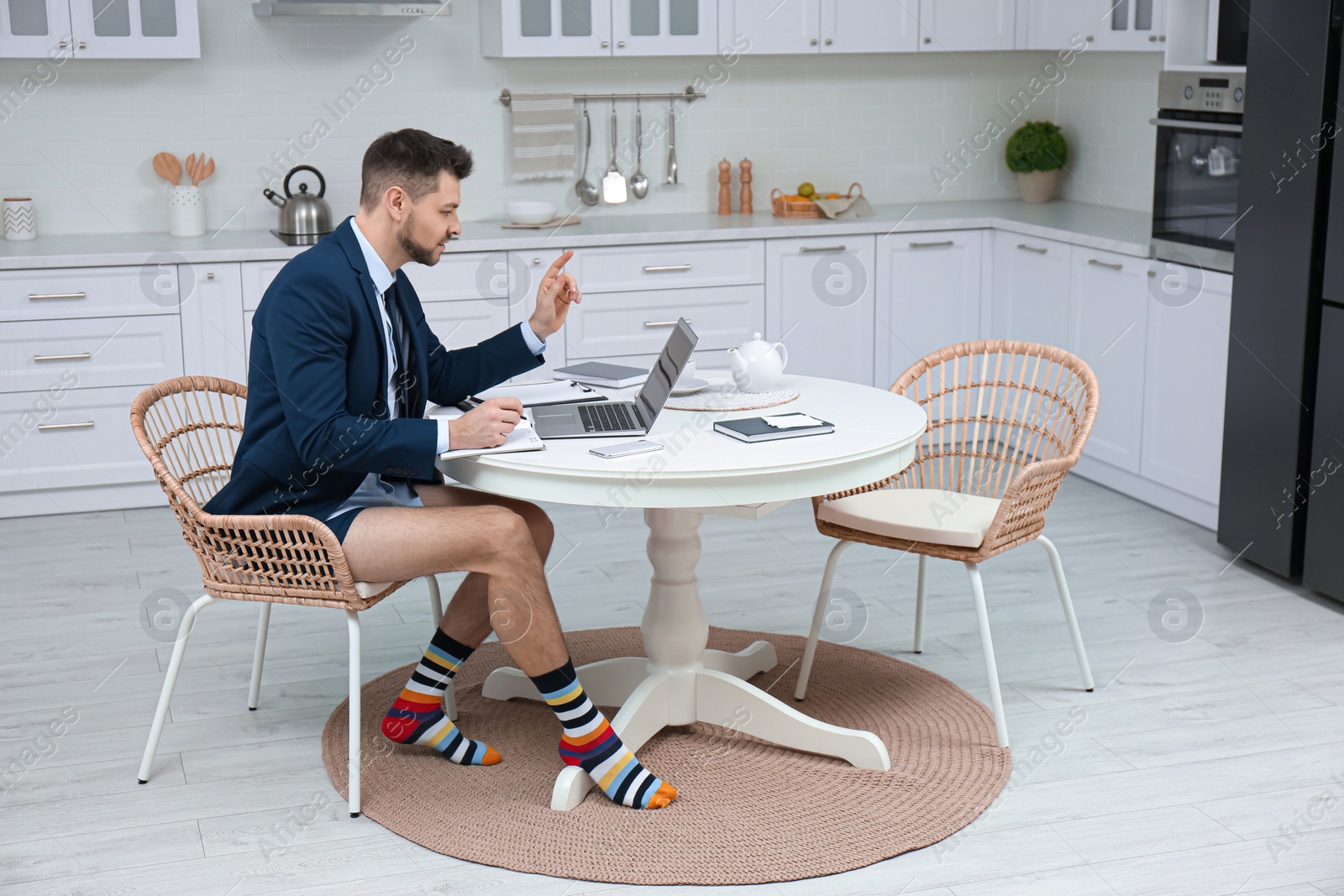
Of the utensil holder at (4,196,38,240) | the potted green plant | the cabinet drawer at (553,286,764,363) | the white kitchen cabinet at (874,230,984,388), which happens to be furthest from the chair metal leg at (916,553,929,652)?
the utensil holder at (4,196,38,240)

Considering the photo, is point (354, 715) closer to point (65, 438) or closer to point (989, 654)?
point (989, 654)

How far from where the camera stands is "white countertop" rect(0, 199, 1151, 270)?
14.6 feet

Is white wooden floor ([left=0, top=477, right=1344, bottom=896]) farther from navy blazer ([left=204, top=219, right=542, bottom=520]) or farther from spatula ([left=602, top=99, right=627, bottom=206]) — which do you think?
spatula ([left=602, top=99, right=627, bottom=206])

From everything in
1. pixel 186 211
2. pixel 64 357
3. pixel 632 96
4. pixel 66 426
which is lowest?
pixel 66 426

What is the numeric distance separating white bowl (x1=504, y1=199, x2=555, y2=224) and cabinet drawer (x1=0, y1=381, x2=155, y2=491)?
1.41 m

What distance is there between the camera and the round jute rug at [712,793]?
245cm

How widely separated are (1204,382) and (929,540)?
5.73ft

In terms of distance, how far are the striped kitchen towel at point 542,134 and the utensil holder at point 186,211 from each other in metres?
1.14

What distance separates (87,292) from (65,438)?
47 centimetres

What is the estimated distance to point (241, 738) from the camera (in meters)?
2.95

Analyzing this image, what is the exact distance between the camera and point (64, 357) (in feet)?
14.5

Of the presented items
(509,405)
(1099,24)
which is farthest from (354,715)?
(1099,24)

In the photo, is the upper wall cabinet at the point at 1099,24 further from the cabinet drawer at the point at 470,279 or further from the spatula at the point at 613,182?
the cabinet drawer at the point at 470,279

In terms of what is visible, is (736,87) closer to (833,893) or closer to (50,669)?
(50,669)
